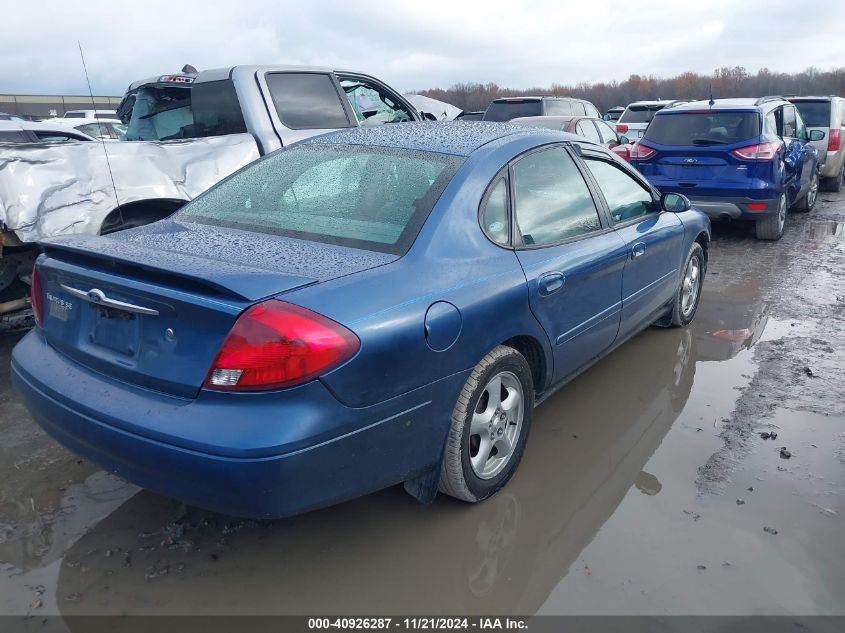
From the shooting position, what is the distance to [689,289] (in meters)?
5.42

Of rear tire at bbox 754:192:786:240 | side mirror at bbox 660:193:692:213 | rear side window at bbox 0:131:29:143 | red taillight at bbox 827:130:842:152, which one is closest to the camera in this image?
side mirror at bbox 660:193:692:213

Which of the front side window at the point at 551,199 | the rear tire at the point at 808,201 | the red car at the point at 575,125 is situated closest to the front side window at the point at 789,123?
the rear tire at the point at 808,201

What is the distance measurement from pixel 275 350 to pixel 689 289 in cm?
408

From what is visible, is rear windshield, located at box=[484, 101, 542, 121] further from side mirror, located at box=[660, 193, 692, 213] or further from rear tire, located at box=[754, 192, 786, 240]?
side mirror, located at box=[660, 193, 692, 213]

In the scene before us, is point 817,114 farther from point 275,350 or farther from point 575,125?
point 275,350

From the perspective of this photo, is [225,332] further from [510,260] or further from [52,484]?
[52,484]

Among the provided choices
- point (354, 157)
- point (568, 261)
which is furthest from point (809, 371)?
point (354, 157)

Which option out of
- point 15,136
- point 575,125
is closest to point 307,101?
point 15,136

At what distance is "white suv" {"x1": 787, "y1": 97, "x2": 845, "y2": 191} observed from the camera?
12.5m

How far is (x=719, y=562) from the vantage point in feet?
8.88

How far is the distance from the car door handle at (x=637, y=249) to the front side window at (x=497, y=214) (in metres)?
1.19

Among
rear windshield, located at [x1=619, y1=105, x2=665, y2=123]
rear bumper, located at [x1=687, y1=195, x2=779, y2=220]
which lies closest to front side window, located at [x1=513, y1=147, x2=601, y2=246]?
rear bumper, located at [x1=687, y1=195, x2=779, y2=220]

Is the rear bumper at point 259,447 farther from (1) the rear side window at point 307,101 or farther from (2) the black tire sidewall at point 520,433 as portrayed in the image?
(1) the rear side window at point 307,101

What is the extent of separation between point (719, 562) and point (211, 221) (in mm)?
2562
